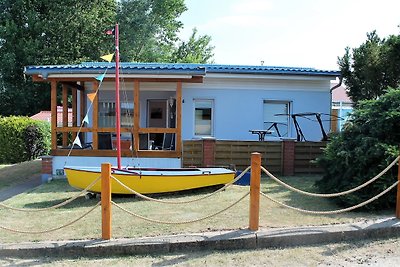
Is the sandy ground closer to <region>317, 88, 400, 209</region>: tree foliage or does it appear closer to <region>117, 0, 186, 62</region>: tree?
<region>317, 88, 400, 209</region>: tree foliage

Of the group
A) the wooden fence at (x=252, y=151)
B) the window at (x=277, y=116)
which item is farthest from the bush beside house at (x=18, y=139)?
the window at (x=277, y=116)

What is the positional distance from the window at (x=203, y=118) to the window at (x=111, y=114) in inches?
93.8

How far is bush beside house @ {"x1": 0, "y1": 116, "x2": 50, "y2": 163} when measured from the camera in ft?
63.1

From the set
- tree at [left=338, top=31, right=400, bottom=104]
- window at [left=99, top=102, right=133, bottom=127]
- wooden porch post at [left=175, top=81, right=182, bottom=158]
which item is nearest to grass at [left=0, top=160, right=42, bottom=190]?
window at [left=99, top=102, right=133, bottom=127]

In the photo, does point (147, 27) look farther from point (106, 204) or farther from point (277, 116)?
point (106, 204)

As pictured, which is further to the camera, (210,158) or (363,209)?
(210,158)

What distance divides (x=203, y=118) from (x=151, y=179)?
20.6 ft

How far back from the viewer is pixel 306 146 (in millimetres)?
12922

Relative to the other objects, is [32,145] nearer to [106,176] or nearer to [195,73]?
[195,73]

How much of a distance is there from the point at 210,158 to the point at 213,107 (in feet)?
9.78

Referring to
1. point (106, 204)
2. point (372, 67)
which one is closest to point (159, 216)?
point (106, 204)

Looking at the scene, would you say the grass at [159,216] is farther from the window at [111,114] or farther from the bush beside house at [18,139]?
the bush beside house at [18,139]

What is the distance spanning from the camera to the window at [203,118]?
14961 mm

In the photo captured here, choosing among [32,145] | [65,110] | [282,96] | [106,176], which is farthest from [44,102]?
[106,176]
